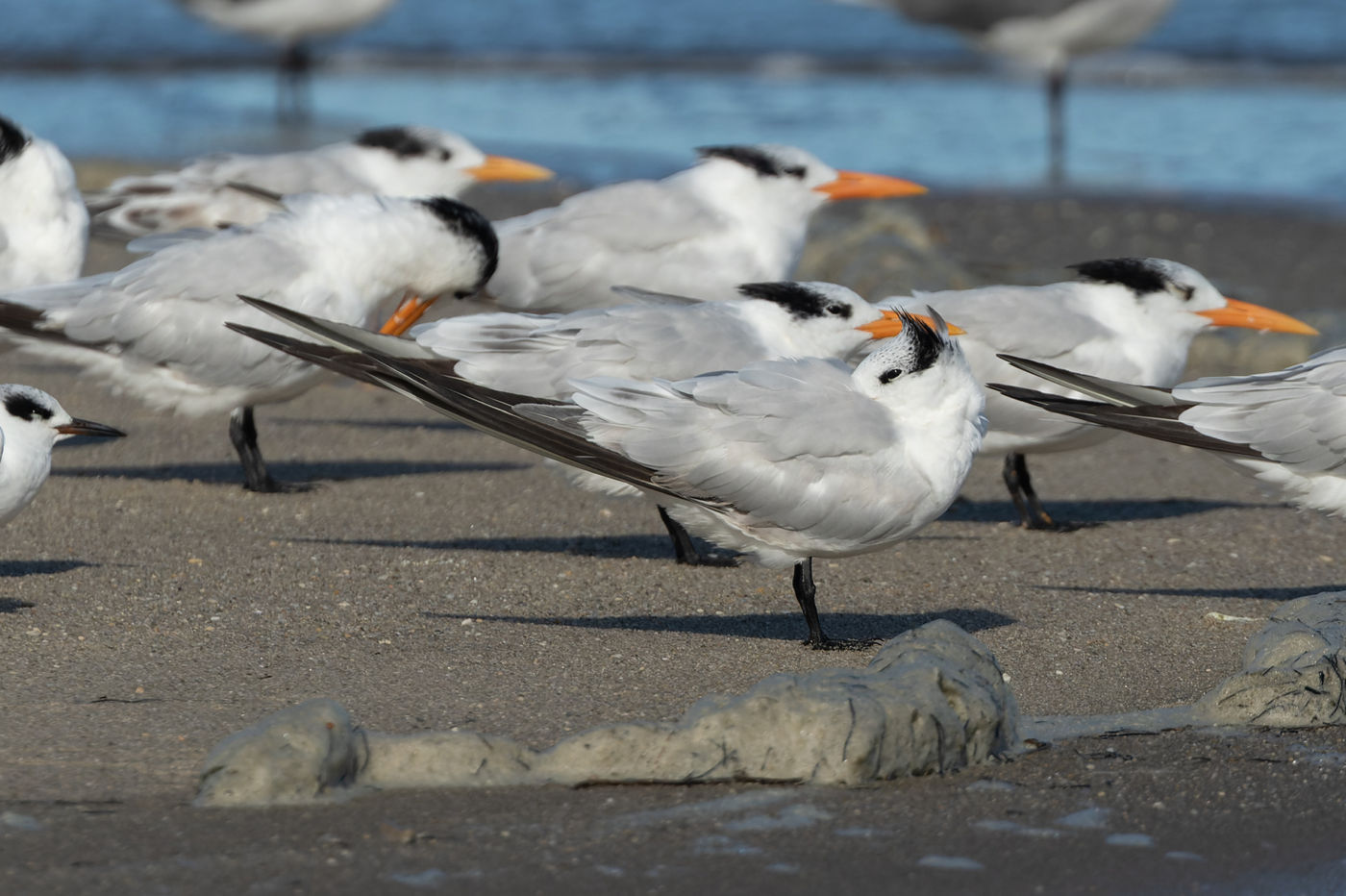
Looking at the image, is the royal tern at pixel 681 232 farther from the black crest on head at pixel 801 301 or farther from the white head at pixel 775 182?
the black crest on head at pixel 801 301

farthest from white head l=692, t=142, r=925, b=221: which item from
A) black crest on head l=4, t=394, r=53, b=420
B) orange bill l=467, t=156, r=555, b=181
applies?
black crest on head l=4, t=394, r=53, b=420

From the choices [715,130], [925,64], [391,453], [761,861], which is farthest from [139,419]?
[925,64]

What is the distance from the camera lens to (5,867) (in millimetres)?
2553

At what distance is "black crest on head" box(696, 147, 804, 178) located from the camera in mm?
6465

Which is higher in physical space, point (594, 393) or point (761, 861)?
point (594, 393)

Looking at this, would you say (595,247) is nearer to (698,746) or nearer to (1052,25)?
(698,746)

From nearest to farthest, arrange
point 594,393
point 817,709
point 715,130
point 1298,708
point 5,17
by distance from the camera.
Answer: point 817,709, point 1298,708, point 594,393, point 715,130, point 5,17

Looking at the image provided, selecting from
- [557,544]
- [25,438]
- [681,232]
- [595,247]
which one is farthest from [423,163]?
[25,438]

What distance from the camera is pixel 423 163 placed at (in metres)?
7.37

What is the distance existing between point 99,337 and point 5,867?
3.14 metres

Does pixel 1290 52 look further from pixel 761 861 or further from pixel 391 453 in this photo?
pixel 761 861

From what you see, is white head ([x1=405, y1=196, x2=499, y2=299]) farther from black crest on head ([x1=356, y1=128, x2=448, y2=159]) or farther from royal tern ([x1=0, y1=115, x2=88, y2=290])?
black crest on head ([x1=356, y1=128, x2=448, y2=159])

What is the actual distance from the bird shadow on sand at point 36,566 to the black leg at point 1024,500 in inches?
107

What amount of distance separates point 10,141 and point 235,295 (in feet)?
5.09
